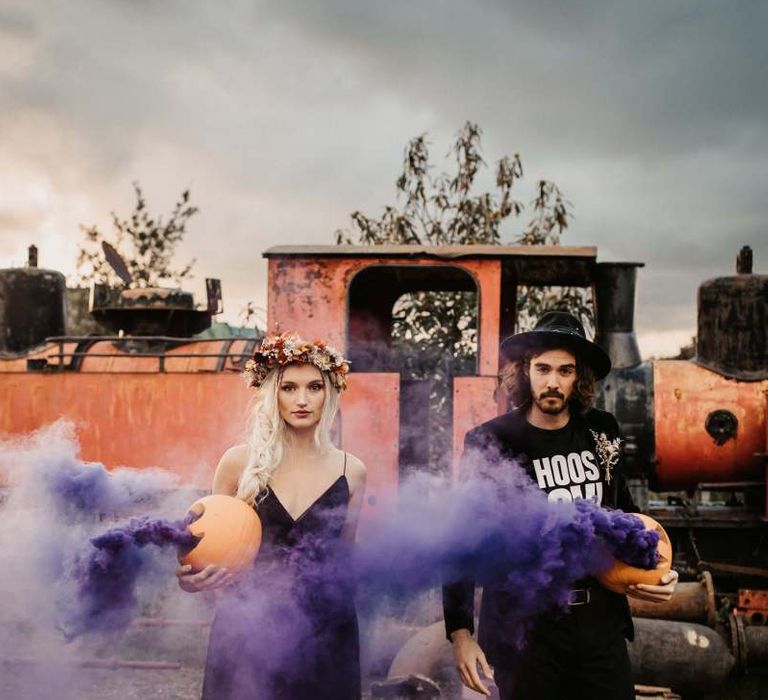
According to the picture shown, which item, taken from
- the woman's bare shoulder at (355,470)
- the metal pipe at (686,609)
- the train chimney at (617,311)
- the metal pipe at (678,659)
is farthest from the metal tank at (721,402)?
the woman's bare shoulder at (355,470)

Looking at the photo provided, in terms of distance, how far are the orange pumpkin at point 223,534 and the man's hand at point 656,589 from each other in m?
1.19

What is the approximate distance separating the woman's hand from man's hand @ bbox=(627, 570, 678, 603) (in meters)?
1.25

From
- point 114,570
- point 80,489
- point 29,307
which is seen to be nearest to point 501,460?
point 114,570

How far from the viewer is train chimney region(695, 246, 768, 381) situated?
577cm

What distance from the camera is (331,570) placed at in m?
2.49

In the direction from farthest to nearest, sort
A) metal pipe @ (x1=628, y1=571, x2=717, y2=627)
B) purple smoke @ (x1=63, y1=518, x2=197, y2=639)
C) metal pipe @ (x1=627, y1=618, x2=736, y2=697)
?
metal pipe @ (x1=628, y1=571, x2=717, y2=627)
metal pipe @ (x1=627, y1=618, x2=736, y2=697)
purple smoke @ (x1=63, y1=518, x2=197, y2=639)

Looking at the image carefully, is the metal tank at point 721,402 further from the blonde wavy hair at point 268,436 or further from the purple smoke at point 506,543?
the blonde wavy hair at point 268,436

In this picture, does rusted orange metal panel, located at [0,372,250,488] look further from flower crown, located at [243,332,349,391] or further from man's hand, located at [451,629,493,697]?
man's hand, located at [451,629,493,697]

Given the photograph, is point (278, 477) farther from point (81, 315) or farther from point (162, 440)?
point (81, 315)

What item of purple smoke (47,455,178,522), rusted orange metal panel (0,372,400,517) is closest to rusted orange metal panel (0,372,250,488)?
rusted orange metal panel (0,372,400,517)

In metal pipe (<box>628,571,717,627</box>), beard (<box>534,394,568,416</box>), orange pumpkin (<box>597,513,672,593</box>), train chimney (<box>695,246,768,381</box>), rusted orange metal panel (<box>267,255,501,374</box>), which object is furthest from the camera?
train chimney (<box>695,246,768,381</box>)

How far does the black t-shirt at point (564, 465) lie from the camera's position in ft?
8.07

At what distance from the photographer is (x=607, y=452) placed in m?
2.54

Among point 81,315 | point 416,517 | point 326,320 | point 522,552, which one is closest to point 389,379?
point 326,320
